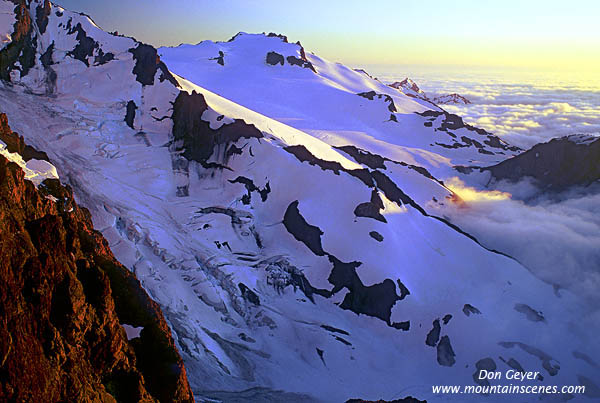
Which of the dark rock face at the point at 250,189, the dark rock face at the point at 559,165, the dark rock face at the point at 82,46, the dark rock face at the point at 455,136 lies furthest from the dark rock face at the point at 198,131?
the dark rock face at the point at 455,136

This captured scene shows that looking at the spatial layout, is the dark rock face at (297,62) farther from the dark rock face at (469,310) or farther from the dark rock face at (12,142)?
the dark rock face at (12,142)

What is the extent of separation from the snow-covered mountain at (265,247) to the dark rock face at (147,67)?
0.24m

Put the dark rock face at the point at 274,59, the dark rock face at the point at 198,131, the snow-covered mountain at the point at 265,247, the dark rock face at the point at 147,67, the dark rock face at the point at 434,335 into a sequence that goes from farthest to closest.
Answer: the dark rock face at the point at 274,59 < the dark rock face at the point at 147,67 < the dark rock face at the point at 198,131 < the dark rock face at the point at 434,335 < the snow-covered mountain at the point at 265,247

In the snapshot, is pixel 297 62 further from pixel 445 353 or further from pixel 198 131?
pixel 445 353

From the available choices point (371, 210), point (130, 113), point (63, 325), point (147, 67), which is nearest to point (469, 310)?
point (371, 210)

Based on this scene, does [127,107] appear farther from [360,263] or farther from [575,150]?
[575,150]

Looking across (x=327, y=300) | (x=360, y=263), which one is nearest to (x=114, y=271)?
(x=327, y=300)

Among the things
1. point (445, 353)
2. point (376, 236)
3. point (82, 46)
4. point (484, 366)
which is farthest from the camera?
point (82, 46)

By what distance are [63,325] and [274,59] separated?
390 ft

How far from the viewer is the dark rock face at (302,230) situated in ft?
135

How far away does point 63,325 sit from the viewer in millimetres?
13453

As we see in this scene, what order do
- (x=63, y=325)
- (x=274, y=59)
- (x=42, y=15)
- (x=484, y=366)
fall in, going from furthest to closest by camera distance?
(x=274, y=59)
(x=42, y=15)
(x=484, y=366)
(x=63, y=325)

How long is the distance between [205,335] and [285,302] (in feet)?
27.5

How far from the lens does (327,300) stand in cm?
3850
